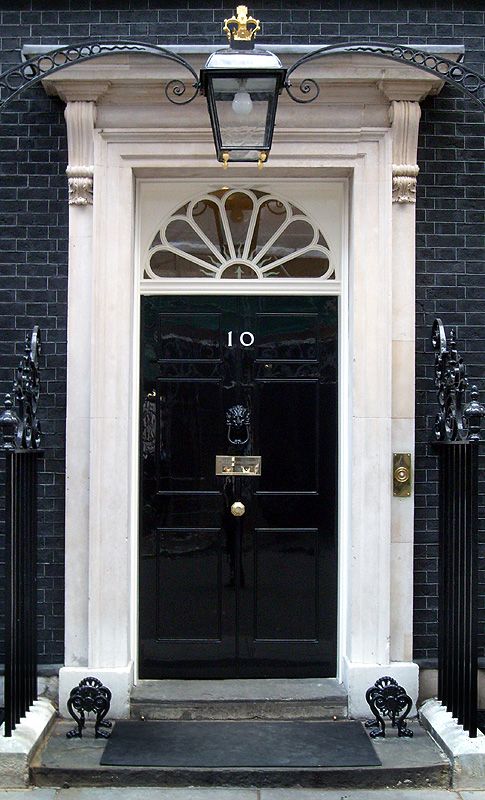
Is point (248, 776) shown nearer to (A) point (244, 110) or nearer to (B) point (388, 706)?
(B) point (388, 706)

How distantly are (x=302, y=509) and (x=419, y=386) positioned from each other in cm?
109

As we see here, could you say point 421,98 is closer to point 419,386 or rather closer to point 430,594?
point 419,386

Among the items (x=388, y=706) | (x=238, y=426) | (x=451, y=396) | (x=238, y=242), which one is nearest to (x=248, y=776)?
(x=388, y=706)

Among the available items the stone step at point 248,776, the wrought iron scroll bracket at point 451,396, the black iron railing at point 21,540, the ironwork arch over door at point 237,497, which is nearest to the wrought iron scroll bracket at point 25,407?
the black iron railing at point 21,540

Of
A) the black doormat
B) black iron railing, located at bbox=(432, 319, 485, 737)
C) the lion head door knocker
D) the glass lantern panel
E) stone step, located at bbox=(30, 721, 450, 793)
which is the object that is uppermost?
the glass lantern panel

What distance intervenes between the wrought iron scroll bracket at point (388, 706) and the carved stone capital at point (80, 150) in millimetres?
3443

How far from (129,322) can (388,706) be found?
279 centimetres

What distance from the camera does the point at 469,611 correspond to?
208 inches

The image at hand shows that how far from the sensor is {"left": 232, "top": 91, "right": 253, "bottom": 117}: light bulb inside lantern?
4.79 meters

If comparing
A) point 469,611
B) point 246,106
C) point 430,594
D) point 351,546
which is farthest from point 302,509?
point 246,106

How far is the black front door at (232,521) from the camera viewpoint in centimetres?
625

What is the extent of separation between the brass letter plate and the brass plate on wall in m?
0.88

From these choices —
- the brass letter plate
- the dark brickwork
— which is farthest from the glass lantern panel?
the brass letter plate

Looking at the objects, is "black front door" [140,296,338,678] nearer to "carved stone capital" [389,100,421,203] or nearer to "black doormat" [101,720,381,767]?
"black doormat" [101,720,381,767]
